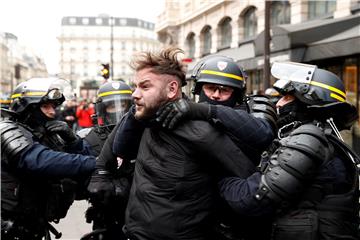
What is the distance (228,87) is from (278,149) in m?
0.78

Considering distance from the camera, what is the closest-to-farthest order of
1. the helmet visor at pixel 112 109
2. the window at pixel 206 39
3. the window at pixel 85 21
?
1. the helmet visor at pixel 112 109
2. the window at pixel 206 39
3. the window at pixel 85 21

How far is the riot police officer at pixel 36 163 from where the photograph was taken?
2.87 meters

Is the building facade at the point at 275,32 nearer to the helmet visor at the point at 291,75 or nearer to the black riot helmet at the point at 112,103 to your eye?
the helmet visor at the point at 291,75

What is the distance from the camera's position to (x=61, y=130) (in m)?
3.37

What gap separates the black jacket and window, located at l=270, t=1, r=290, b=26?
1482cm

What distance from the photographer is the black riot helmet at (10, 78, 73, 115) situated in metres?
3.25

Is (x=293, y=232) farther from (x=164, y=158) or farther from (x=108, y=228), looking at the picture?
(x=108, y=228)

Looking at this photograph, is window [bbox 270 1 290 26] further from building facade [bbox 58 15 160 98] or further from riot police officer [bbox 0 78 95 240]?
building facade [bbox 58 15 160 98]

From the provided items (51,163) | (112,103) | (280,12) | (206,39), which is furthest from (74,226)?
(206,39)

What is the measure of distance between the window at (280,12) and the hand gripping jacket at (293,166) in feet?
48.5

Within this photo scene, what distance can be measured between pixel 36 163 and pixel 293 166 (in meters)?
1.60

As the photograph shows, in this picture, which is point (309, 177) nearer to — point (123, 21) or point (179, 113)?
point (179, 113)

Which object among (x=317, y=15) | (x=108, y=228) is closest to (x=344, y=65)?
(x=317, y=15)

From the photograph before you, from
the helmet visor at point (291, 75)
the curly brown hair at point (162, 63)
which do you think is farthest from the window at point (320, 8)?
the curly brown hair at point (162, 63)
